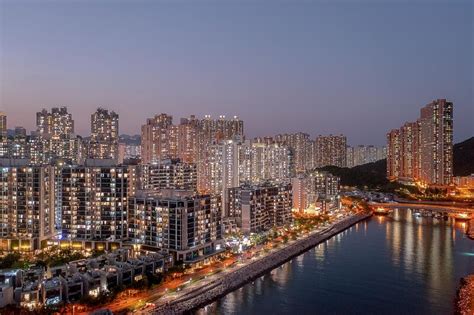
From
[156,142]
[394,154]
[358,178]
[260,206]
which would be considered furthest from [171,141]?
[394,154]

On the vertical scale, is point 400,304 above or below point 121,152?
below

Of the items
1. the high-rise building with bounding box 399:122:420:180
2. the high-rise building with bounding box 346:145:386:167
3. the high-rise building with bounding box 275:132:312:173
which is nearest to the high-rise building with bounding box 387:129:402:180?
the high-rise building with bounding box 399:122:420:180

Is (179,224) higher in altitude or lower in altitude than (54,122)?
lower

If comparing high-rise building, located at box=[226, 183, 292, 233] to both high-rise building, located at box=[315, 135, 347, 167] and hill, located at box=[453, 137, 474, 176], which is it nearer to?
hill, located at box=[453, 137, 474, 176]

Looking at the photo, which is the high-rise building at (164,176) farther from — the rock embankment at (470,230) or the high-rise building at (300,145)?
the high-rise building at (300,145)

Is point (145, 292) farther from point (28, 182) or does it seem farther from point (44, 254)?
point (28, 182)

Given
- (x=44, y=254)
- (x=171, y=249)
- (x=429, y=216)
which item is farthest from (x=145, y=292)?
(x=429, y=216)

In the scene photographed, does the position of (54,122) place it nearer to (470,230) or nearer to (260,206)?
(260,206)
